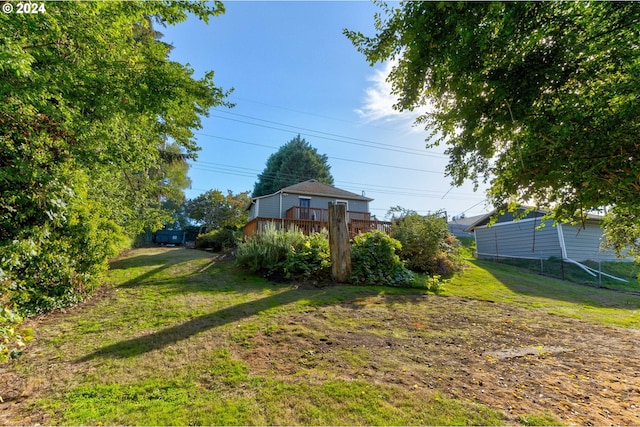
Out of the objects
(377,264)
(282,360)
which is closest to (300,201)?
(377,264)

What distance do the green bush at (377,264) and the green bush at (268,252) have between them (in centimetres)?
177

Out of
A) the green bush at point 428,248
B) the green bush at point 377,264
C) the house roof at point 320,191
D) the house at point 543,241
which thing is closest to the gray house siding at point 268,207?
the house roof at point 320,191

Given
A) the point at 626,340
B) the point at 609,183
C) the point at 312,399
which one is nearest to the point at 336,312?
the point at 312,399

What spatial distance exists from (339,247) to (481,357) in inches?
170

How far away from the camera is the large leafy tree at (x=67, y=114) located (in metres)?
3.02

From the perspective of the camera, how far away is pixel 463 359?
9.77ft

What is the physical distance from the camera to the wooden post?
709cm

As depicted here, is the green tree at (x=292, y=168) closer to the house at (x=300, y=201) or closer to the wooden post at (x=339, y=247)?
the house at (x=300, y=201)

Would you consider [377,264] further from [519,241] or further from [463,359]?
[519,241]

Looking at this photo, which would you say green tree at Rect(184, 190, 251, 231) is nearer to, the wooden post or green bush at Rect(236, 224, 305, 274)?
green bush at Rect(236, 224, 305, 274)

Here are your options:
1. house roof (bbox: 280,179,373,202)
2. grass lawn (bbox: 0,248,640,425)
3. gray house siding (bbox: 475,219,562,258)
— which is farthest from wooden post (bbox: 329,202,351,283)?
house roof (bbox: 280,179,373,202)

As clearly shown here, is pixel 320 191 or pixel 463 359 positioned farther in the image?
pixel 320 191

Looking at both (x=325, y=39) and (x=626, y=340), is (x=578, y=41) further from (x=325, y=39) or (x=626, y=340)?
(x=325, y=39)

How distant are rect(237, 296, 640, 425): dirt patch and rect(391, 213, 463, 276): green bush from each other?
12.4 ft
